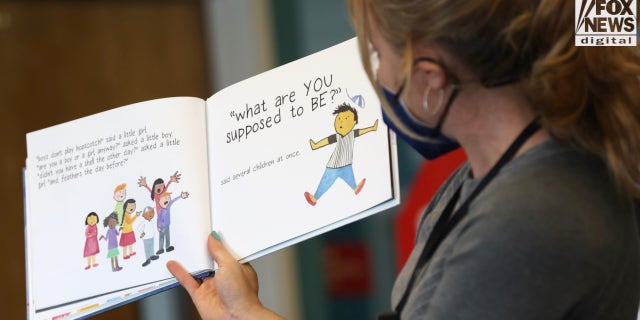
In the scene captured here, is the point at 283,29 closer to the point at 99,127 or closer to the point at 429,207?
the point at 99,127

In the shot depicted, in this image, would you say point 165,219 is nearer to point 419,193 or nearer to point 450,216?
point 450,216

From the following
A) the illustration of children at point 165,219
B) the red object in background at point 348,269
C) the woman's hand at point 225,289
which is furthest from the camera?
the red object in background at point 348,269

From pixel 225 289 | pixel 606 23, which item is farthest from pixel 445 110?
pixel 225 289

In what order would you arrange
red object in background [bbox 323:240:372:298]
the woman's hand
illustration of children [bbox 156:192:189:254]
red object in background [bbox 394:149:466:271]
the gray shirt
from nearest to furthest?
the gray shirt
the woman's hand
illustration of children [bbox 156:192:189:254]
red object in background [bbox 394:149:466:271]
red object in background [bbox 323:240:372:298]

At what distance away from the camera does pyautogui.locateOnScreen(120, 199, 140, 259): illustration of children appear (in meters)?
1.27

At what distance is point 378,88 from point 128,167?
1.60ft

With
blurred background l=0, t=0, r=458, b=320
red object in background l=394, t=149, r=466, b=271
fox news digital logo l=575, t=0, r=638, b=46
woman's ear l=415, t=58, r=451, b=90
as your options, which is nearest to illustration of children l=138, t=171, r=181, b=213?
woman's ear l=415, t=58, r=451, b=90

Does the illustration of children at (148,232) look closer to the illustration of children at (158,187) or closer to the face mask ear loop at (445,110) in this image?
the illustration of children at (158,187)

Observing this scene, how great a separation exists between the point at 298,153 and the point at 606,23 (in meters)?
0.43

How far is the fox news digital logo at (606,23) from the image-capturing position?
913 millimetres

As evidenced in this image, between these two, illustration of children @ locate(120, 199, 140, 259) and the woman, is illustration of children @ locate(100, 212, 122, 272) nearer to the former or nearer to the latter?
illustration of children @ locate(120, 199, 140, 259)

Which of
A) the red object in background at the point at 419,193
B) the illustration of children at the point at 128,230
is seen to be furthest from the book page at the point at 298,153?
the red object in background at the point at 419,193

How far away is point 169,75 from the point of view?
3.15 metres

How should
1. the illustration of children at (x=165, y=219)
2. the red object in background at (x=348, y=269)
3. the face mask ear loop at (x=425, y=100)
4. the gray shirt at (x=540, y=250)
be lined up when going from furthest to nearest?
the red object in background at (x=348, y=269) → the illustration of children at (x=165, y=219) → the face mask ear loop at (x=425, y=100) → the gray shirt at (x=540, y=250)
